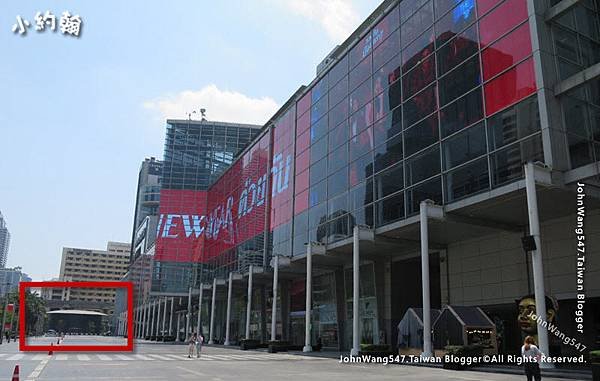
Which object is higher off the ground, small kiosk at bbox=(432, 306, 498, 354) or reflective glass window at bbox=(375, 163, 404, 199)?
reflective glass window at bbox=(375, 163, 404, 199)

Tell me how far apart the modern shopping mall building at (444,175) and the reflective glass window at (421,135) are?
0.34 feet

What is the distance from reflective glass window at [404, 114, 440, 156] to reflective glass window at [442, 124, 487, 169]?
120 centimetres

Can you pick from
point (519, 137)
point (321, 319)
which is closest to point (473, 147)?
point (519, 137)

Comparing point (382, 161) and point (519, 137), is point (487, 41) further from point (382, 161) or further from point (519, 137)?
point (382, 161)

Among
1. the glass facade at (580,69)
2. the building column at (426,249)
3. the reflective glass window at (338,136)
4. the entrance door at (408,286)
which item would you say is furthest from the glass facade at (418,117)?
the entrance door at (408,286)

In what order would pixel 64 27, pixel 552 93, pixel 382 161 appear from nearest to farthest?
pixel 64 27 < pixel 552 93 < pixel 382 161

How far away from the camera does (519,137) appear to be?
24.8 meters

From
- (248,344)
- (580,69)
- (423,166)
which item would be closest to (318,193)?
(423,166)

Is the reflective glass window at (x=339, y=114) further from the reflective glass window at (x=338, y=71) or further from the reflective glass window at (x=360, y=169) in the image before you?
the reflective glass window at (x=360, y=169)

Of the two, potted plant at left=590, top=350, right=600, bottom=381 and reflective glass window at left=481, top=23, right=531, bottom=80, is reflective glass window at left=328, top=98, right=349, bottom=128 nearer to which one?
reflective glass window at left=481, top=23, right=531, bottom=80

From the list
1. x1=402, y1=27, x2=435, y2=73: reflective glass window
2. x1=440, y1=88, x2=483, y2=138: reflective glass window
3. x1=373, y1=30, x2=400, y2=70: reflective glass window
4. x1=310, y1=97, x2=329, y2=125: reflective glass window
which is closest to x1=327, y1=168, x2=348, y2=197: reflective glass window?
x1=310, y1=97, x2=329, y2=125: reflective glass window

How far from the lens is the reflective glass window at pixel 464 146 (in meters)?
27.0

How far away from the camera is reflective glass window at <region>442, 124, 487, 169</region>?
27.0 metres

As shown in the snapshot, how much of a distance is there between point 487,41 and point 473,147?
5.59m
